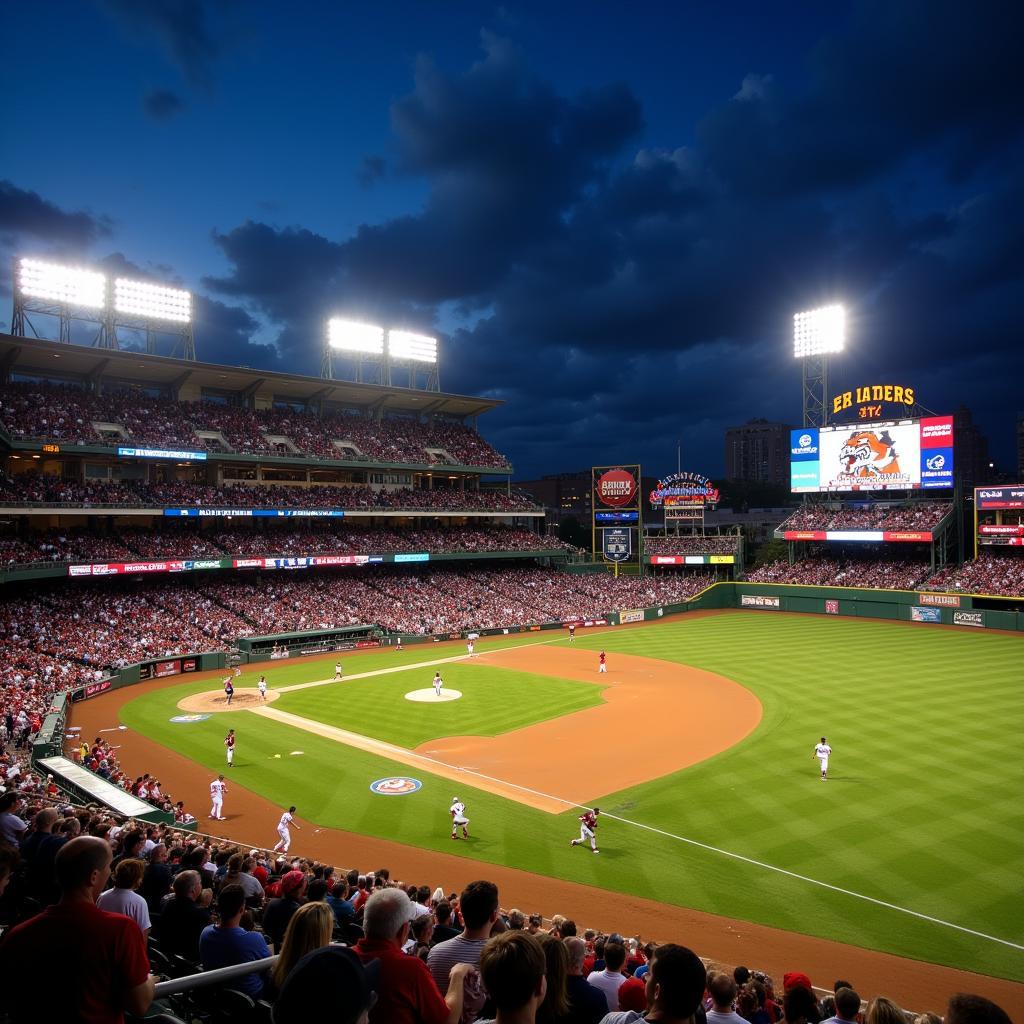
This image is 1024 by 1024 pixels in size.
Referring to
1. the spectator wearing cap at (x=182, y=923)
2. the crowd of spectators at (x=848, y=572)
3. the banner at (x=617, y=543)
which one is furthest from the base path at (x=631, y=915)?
the banner at (x=617, y=543)

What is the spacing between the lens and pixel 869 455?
63656 mm

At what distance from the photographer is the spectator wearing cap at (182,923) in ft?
21.8

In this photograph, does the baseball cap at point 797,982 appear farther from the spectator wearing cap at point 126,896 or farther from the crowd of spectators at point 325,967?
the spectator wearing cap at point 126,896

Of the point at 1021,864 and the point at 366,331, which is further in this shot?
the point at 366,331

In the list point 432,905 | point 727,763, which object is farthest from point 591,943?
point 727,763

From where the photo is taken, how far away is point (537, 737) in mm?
28094

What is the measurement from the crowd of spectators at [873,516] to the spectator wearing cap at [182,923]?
65.3 meters

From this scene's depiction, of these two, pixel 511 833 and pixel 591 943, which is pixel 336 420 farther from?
pixel 591 943

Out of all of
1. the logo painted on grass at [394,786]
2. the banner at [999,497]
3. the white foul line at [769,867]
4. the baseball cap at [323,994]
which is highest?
the banner at [999,497]

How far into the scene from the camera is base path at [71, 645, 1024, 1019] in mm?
12531

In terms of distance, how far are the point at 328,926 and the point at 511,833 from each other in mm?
16537

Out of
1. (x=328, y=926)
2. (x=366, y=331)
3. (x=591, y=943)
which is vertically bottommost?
(x=591, y=943)

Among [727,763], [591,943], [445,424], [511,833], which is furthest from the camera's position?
[445,424]

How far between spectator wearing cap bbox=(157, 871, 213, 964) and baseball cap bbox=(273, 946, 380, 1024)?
473 centimetres
